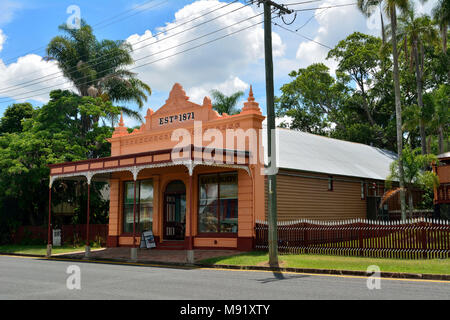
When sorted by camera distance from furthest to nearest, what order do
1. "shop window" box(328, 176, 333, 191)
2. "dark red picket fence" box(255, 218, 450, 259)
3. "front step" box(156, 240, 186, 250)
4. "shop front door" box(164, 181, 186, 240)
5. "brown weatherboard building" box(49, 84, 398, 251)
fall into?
"shop window" box(328, 176, 333, 191) < "shop front door" box(164, 181, 186, 240) < "front step" box(156, 240, 186, 250) < "brown weatherboard building" box(49, 84, 398, 251) < "dark red picket fence" box(255, 218, 450, 259)

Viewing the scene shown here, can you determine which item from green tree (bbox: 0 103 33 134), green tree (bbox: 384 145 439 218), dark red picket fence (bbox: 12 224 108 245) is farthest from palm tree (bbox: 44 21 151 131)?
green tree (bbox: 384 145 439 218)

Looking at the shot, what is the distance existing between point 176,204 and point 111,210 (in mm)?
4112

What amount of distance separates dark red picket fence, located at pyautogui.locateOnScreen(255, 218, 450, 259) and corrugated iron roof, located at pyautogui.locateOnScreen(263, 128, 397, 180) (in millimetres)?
3385

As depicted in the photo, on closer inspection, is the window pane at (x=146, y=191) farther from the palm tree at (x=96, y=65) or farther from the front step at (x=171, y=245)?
the palm tree at (x=96, y=65)

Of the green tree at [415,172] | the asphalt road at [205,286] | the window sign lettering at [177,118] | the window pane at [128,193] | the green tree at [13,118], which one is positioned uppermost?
the green tree at [13,118]

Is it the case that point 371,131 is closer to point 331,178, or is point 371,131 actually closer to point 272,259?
point 331,178

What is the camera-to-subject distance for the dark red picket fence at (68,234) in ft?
88.7

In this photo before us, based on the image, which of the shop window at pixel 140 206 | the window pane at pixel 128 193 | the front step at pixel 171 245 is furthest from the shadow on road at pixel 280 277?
the window pane at pixel 128 193

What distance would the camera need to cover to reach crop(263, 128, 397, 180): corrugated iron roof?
76.3ft

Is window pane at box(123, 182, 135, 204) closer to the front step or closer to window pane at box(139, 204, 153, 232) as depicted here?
window pane at box(139, 204, 153, 232)

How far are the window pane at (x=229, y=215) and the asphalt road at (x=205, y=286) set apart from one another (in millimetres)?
5925

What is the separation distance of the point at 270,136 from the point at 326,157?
38.7ft

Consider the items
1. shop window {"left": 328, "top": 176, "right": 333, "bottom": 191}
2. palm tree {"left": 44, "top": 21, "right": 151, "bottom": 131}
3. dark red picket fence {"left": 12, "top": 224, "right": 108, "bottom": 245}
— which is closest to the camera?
shop window {"left": 328, "top": 176, "right": 333, "bottom": 191}
